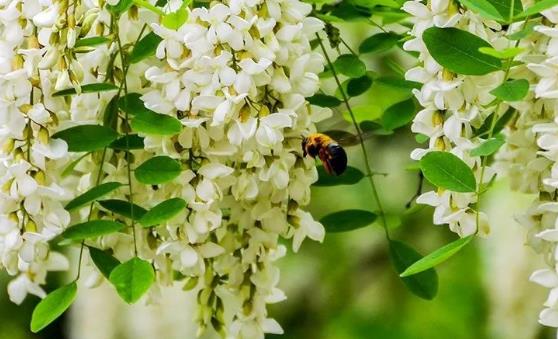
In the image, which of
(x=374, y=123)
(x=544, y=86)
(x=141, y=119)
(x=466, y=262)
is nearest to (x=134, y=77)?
(x=141, y=119)

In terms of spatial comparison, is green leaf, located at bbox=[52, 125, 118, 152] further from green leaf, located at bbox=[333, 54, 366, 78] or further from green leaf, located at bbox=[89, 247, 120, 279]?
green leaf, located at bbox=[333, 54, 366, 78]

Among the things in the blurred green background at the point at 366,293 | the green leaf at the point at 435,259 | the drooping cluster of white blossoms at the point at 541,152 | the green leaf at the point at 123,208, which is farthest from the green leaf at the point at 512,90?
the blurred green background at the point at 366,293

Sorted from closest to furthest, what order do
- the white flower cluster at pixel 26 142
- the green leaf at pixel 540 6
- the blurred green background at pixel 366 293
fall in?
the green leaf at pixel 540 6 < the white flower cluster at pixel 26 142 < the blurred green background at pixel 366 293

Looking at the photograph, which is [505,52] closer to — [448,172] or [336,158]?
[448,172]

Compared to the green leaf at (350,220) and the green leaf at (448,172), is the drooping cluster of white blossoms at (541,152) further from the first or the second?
the green leaf at (350,220)

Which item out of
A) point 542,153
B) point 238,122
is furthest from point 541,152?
point 238,122

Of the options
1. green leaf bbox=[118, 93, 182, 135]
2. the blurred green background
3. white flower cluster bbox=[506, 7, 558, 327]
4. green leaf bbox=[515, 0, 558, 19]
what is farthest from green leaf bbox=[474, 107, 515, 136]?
the blurred green background
